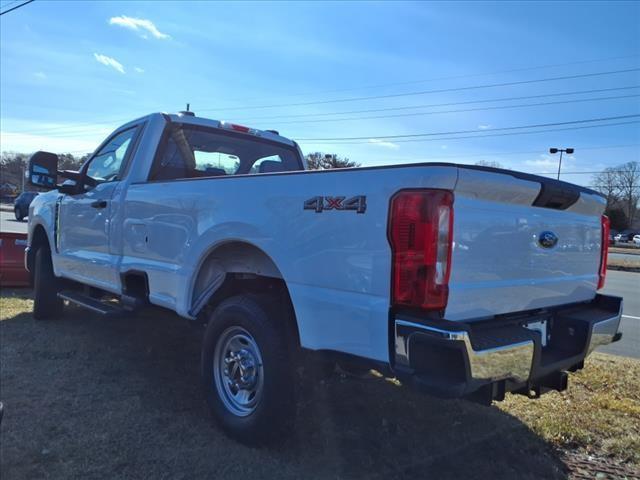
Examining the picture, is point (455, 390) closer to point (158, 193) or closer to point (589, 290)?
point (589, 290)

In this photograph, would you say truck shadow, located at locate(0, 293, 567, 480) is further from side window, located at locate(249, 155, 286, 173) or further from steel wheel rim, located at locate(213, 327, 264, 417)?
side window, located at locate(249, 155, 286, 173)

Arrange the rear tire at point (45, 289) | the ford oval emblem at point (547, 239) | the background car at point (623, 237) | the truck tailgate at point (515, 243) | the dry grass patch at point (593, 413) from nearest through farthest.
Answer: the truck tailgate at point (515, 243) < the ford oval emblem at point (547, 239) < the dry grass patch at point (593, 413) < the rear tire at point (45, 289) < the background car at point (623, 237)

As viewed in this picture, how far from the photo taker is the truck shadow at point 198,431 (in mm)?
2977

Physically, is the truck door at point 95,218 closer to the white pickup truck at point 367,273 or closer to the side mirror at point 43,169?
the white pickup truck at point 367,273

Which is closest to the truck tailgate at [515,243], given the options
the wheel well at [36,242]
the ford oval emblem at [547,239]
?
the ford oval emblem at [547,239]

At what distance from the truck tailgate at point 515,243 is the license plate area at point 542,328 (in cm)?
10

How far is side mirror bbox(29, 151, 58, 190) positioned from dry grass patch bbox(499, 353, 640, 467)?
15.6 ft

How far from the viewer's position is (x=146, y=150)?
457 cm

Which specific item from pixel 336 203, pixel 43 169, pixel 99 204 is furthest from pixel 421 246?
pixel 43 169

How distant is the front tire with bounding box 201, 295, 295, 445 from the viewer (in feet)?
9.78

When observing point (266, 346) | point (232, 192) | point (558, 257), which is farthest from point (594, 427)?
point (232, 192)

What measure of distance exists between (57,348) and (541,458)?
14.5 ft

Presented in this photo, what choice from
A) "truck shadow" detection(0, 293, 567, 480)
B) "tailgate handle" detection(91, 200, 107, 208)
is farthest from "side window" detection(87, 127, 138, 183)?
"truck shadow" detection(0, 293, 567, 480)

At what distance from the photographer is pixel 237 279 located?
3619 mm
